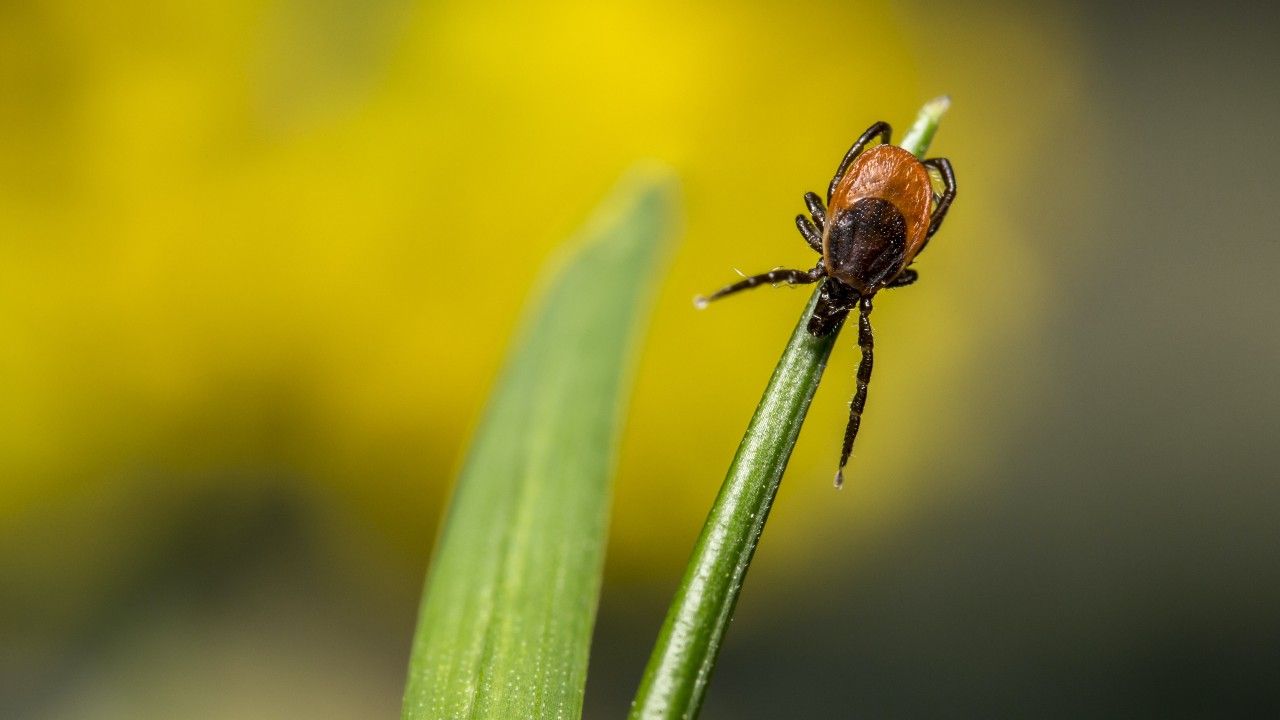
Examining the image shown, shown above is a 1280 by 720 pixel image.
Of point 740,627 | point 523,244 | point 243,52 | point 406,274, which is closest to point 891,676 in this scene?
point 740,627

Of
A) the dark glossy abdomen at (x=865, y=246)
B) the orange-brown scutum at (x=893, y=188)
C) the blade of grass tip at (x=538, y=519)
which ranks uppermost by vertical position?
the orange-brown scutum at (x=893, y=188)

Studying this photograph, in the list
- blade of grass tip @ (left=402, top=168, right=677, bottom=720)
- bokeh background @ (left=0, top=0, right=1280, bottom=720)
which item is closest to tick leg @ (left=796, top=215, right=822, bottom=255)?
blade of grass tip @ (left=402, top=168, right=677, bottom=720)

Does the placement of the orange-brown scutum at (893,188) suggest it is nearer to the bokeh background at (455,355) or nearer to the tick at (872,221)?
the tick at (872,221)

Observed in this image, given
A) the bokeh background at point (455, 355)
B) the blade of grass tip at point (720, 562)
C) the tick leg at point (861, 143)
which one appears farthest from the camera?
the bokeh background at point (455, 355)

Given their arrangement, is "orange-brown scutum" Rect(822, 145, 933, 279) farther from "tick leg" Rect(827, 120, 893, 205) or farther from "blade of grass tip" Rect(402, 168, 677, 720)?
"blade of grass tip" Rect(402, 168, 677, 720)

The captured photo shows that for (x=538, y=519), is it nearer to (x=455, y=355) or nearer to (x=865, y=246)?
(x=865, y=246)

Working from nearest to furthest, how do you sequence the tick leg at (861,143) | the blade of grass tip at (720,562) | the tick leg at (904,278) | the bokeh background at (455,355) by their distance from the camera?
1. the blade of grass tip at (720,562)
2. the tick leg at (861,143)
3. the tick leg at (904,278)
4. the bokeh background at (455,355)

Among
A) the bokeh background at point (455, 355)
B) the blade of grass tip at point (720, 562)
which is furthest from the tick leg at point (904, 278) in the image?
the bokeh background at point (455, 355)

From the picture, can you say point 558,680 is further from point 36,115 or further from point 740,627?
point 36,115
